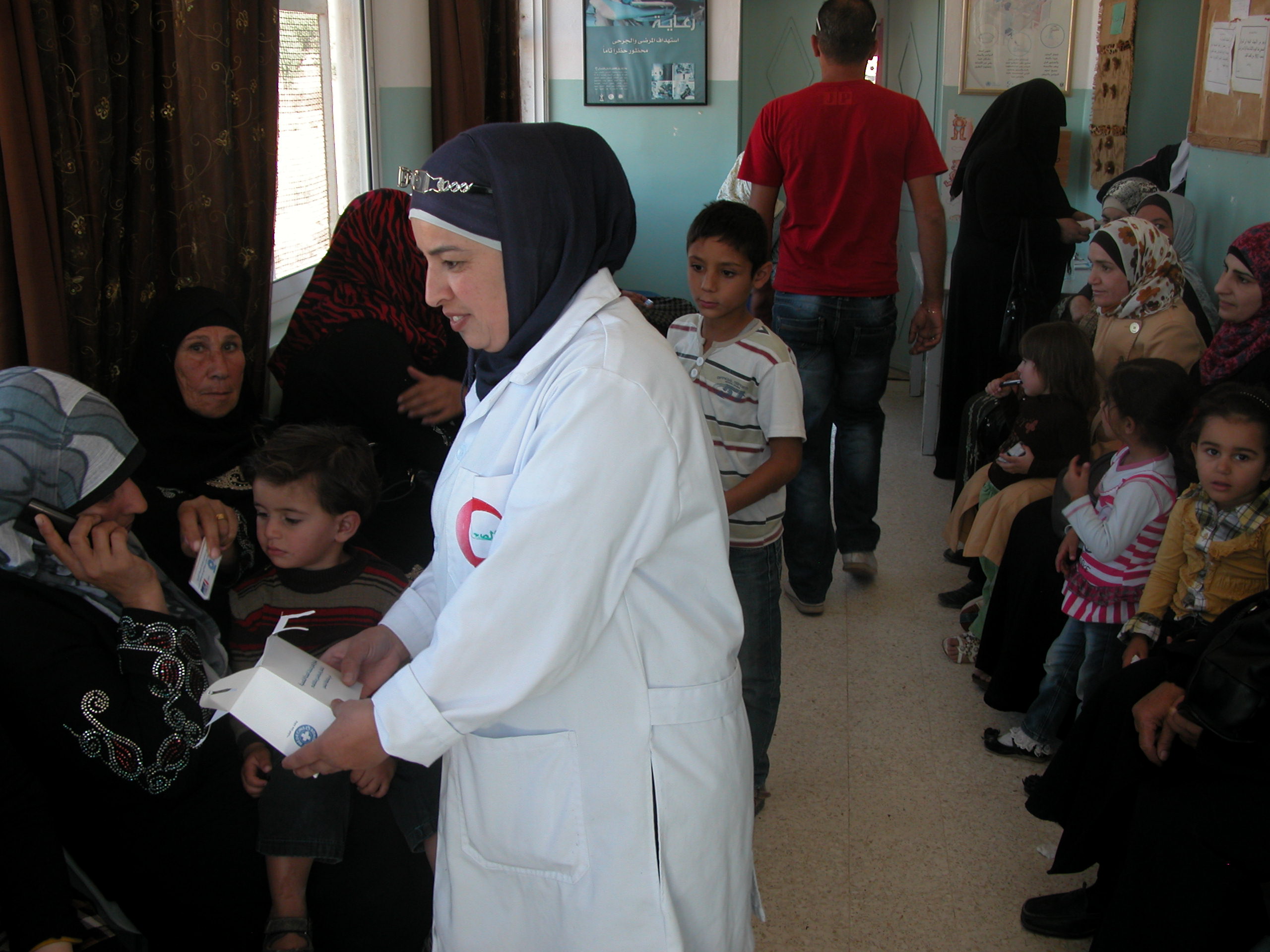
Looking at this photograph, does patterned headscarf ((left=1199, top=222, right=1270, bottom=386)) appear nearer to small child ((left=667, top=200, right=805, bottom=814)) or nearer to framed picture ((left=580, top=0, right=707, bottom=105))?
A: small child ((left=667, top=200, right=805, bottom=814))

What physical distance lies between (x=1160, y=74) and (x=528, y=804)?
19.0 feet

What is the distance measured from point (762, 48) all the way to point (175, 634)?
5902 millimetres

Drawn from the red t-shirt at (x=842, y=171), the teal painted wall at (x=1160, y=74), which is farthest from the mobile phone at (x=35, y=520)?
the teal painted wall at (x=1160, y=74)

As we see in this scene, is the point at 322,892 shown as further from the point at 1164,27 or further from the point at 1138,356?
the point at 1164,27

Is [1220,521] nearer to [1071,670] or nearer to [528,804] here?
[1071,670]

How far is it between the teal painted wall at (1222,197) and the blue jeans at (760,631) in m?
2.00

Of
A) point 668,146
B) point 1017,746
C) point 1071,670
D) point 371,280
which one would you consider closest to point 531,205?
point 371,280

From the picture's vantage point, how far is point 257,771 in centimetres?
161

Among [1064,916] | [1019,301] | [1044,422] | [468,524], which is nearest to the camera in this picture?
[468,524]

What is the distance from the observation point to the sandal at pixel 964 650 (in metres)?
3.03

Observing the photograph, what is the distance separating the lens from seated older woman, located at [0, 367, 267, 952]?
137cm

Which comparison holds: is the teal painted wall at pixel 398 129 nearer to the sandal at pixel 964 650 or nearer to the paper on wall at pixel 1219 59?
the sandal at pixel 964 650

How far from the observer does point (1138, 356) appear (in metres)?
2.80

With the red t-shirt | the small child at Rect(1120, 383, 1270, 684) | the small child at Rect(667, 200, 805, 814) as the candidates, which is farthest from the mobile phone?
the red t-shirt
